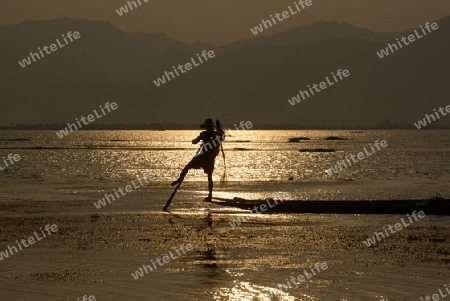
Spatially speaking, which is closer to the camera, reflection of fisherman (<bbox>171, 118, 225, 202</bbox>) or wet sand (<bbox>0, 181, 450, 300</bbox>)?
wet sand (<bbox>0, 181, 450, 300</bbox>)

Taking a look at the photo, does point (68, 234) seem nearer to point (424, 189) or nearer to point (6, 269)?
point (6, 269)

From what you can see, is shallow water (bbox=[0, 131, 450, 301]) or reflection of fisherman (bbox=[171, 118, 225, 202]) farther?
reflection of fisherman (bbox=[171, 118, 225, 202])

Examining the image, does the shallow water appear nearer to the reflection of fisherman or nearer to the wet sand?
the wet sand

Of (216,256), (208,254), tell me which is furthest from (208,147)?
(216,256)

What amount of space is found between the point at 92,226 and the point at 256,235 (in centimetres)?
433

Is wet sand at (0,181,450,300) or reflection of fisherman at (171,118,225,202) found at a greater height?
reflection of fisherman at (171,118,225,202)

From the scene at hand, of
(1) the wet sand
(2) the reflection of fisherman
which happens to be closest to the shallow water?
(1) the wet sand

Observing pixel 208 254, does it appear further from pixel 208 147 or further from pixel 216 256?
pixel 208 147

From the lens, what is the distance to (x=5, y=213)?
78.2 ft

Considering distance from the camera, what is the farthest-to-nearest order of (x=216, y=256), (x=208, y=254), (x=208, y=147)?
1. (x=208, y=147)
2. (x=208, y=254)
3. (x=216, y=256)

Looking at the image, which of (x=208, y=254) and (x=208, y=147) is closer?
(x=208, y=254)

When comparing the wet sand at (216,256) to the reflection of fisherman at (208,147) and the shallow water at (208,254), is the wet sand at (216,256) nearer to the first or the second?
the shallow water at (208,254)

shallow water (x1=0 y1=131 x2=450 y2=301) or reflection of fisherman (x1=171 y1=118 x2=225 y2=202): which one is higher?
reflection of fisherman (x1=171 y1=118 x2=225 y2=202)

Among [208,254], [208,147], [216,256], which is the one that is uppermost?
[208,147]
